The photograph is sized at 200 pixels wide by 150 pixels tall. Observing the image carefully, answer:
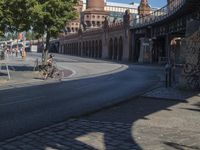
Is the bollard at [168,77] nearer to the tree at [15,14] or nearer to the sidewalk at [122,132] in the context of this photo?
the tree at [15,14]

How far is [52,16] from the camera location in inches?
1535

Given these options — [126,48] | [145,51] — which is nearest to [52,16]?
[145,51]

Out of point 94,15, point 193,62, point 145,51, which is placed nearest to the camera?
point 193,62

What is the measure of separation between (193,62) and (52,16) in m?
16.0

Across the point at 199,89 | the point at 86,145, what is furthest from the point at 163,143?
the point at 199,89

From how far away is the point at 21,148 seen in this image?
9.29m

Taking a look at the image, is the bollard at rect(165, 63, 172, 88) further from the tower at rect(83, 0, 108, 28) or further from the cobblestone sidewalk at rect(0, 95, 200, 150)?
the tower at rect(83, 0, 108, 28)

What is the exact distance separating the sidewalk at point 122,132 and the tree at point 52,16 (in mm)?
22217

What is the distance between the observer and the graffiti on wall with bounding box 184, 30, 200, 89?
2569 centimetres

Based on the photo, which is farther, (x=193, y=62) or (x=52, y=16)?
(x=52, y=16)

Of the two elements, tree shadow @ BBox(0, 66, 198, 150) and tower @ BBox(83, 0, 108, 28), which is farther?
tower @ BBox(83, 0, 108, 28)

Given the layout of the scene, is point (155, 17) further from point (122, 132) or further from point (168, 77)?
point (122, 132)

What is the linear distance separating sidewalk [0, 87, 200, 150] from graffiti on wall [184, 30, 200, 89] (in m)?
9.14

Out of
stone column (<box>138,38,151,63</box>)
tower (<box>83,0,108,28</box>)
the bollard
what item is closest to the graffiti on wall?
the bollard
